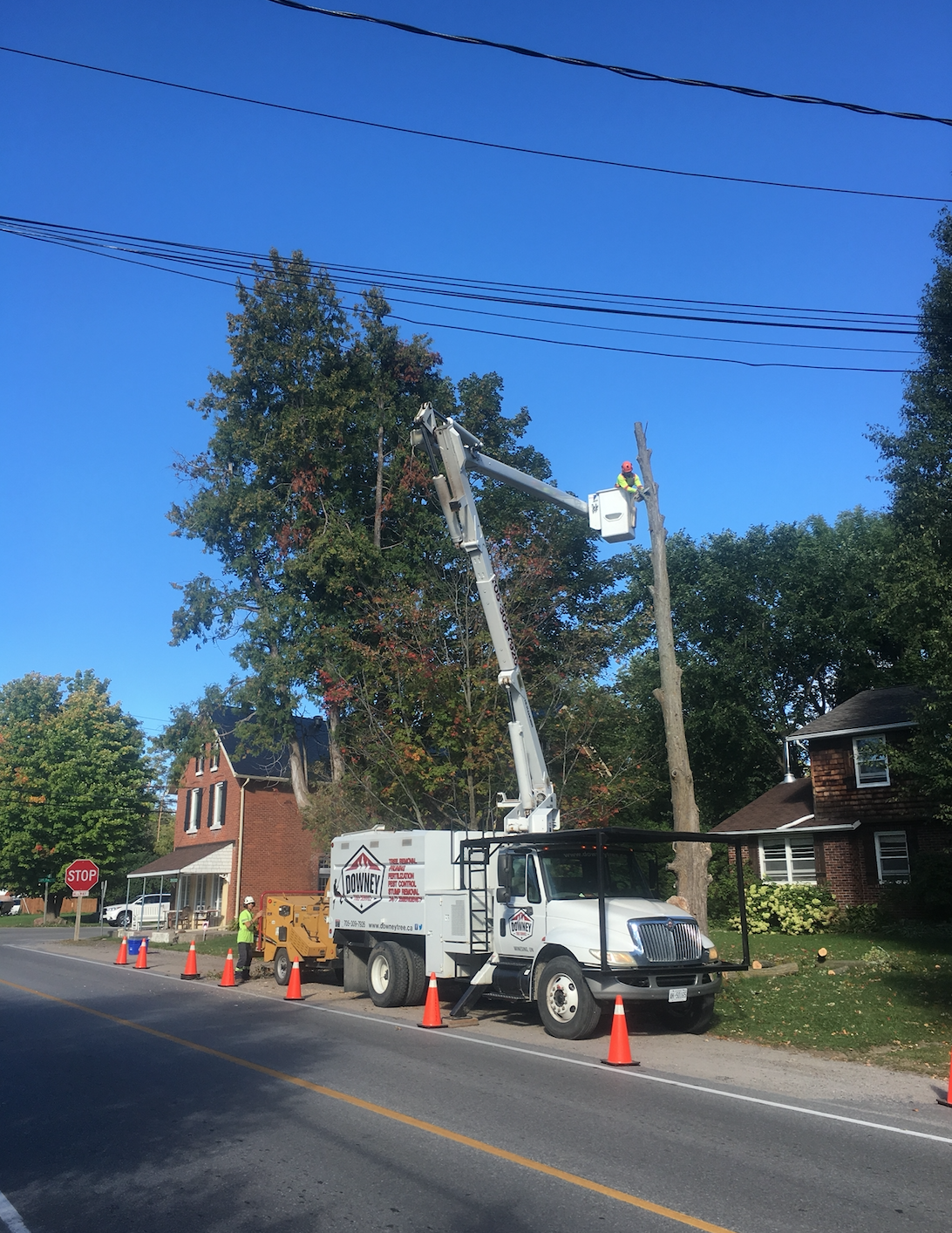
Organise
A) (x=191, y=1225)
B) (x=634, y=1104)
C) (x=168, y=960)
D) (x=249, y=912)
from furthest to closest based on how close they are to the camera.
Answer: (x=168, y=960), (x=249, y=912), (x=634, y=1104), (x=191, y=1225)

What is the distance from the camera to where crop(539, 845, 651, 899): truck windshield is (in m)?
13.3

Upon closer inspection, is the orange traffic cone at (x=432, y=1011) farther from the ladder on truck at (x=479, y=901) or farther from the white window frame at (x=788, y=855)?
the white window frame at (x=788, y=855)

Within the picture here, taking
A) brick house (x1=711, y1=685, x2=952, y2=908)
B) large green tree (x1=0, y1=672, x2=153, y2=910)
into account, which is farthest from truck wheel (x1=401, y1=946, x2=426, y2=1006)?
large green tree (x1=0, y1=672, x2=153, y2=910)

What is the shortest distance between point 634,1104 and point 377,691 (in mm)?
16340

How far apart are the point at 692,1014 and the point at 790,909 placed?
42.8 ft

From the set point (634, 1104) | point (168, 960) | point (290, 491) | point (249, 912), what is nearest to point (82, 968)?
point (168, 960)

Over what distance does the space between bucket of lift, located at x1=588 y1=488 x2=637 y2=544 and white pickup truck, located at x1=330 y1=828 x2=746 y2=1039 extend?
157 inches

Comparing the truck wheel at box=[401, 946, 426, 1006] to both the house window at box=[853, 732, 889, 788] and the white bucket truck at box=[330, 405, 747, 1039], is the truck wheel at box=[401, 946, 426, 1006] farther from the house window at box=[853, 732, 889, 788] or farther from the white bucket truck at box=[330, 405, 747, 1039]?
the house window at box=[853, 732, 889, 788]

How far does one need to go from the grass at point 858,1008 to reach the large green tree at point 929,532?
2.81 m

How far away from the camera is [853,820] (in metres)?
26.6

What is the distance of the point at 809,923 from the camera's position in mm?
24219

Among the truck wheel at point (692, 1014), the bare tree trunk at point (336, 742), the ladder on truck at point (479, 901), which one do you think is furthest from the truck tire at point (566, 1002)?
the bare tree trunk at point (336, 742)

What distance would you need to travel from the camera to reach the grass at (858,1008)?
11.2 meters

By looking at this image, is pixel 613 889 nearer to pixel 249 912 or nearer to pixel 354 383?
pixel 249 912
